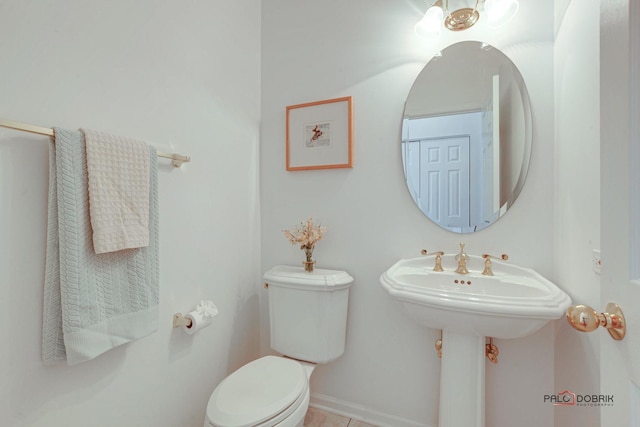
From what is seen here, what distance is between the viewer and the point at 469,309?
0.88 m

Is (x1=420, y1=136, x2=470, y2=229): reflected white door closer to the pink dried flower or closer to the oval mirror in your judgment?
the oval mirror

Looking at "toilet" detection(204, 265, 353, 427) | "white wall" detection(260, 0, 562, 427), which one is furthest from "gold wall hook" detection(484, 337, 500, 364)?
"toilet" detection(204, 265, 353, 427)

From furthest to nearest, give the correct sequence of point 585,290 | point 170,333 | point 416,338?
1. point 416,338
2. point 170,333
3. point 585,290

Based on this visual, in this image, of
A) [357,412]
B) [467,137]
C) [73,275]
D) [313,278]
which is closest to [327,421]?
[357,412]

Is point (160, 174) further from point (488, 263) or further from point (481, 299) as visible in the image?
point (488, 263)

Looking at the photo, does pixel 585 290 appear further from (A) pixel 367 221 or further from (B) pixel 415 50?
(B) pixel 415 50

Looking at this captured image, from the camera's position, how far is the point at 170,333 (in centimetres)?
117

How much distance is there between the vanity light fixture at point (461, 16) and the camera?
1.18 metres

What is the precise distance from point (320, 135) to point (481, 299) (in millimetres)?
1111

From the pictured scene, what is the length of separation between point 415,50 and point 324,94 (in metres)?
0.51

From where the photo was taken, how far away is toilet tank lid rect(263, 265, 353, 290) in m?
1.33

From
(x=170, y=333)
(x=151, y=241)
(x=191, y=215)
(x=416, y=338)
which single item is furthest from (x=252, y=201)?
(x=416, y=338)

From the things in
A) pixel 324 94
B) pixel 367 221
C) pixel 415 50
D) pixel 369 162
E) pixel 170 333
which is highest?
pixel 415 50

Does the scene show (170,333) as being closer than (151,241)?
No
